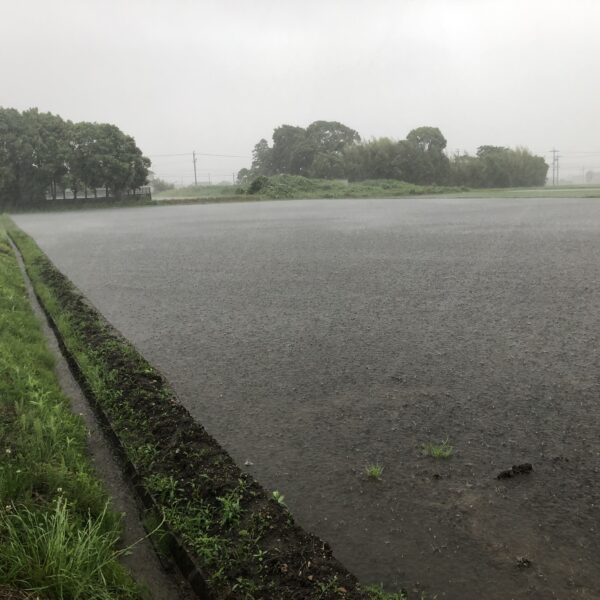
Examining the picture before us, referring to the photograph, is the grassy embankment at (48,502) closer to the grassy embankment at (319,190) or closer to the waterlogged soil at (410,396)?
the waterlogged soil at (410,396)

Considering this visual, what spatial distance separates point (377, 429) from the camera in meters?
4.12

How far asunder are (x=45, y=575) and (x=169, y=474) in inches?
46.1

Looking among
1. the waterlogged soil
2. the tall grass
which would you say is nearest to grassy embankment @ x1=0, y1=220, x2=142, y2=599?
the tall grass

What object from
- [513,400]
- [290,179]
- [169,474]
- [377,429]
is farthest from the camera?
[290,179]

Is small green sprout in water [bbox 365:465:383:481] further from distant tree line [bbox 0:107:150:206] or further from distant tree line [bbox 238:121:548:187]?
distant tree line [bbox 238:121:548:187]

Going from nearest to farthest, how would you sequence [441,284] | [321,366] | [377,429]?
1. [377,429]
2. [321,366]
3. [441,284]

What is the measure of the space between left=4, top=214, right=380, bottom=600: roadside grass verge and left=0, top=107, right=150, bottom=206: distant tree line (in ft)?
138

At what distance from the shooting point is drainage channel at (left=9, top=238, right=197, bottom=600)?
9.09 feet

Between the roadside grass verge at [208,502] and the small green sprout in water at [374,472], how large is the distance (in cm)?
62

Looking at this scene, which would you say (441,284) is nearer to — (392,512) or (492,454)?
(492,454)

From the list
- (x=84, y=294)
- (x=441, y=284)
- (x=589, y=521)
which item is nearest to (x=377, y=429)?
(x=589, y=521)

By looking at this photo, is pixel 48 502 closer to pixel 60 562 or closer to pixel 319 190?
pixel 60 562

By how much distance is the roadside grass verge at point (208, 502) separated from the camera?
102 inches

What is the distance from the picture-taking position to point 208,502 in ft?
10.6
